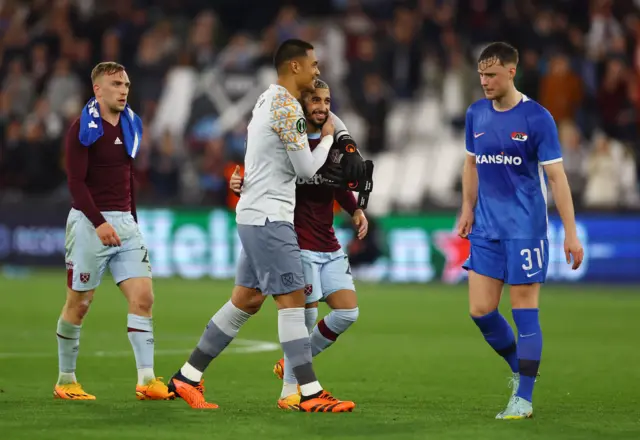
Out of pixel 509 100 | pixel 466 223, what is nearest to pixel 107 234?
pixel 466 223

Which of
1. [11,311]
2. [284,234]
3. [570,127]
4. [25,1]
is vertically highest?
[25,1]

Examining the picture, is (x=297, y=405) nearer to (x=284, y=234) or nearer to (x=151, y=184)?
(x=284, y=234)

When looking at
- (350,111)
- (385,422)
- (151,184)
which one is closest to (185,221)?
(151,184)

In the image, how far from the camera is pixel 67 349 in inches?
383

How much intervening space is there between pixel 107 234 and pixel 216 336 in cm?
109

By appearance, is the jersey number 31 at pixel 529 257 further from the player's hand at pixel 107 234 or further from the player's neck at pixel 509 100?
the player's hand at pixel 107 234

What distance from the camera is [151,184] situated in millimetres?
25016

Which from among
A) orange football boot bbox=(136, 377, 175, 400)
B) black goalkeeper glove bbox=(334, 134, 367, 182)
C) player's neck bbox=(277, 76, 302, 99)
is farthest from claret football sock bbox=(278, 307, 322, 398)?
player's neck bbox=(277, 76, 302, 99)

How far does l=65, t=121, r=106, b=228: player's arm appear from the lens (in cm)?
938

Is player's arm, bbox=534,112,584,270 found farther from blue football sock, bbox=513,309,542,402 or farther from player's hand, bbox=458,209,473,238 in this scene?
player's hand, bbox=458,209,473,238

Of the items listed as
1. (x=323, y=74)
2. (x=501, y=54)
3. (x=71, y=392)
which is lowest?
(x=71, y=392)

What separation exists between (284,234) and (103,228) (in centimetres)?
Answer: 149

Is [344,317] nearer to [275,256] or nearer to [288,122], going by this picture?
[275,256]

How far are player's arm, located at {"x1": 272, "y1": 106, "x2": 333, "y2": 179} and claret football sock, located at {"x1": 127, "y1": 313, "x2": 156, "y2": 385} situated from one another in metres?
1.88
